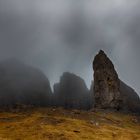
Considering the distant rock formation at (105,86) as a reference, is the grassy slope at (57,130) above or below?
below

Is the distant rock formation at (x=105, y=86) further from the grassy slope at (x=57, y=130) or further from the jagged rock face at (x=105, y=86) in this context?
the grassy slope at (x=57, y=130)

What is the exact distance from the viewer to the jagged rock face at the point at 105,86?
183775 mm

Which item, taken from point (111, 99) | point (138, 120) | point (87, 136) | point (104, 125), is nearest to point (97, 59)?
point (111, 99)

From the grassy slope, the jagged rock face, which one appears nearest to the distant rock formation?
the jagged rock face

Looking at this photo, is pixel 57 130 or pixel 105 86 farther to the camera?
pixel 105 86

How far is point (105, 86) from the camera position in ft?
607

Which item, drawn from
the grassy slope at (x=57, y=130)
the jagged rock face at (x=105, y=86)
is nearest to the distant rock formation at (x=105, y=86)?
the jagged rock face at (x=105, y=86)

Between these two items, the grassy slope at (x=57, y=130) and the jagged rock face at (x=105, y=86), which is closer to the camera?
the grassy slope at (x=57, y=130)

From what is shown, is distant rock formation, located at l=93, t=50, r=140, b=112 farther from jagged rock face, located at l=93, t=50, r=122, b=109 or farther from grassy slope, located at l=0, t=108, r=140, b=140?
grassy slope, located at l=0, t=108, r=140, b=140

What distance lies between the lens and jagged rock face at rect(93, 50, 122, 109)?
603 ft

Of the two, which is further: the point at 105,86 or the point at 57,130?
the point at 105,86

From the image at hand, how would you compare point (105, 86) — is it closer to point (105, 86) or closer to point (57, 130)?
point (105, 86)

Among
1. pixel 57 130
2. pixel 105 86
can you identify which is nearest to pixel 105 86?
pixel 105 86

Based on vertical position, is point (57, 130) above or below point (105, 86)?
below
